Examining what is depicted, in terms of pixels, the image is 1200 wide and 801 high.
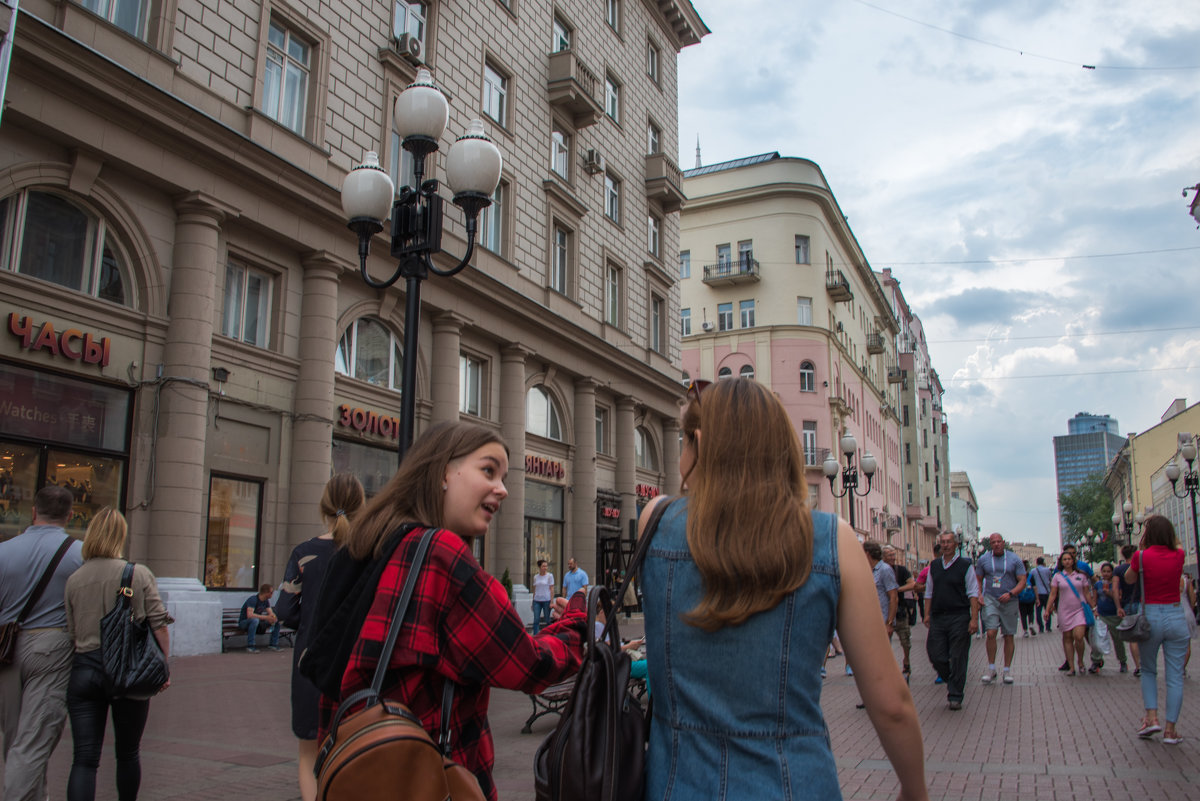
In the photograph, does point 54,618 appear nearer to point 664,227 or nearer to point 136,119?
point 136,119

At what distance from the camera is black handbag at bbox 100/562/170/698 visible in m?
4.97

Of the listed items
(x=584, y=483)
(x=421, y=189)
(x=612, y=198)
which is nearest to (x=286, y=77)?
(x=421, y=189)

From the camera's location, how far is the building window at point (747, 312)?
52.3 metres

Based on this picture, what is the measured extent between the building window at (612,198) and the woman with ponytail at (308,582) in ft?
88.3

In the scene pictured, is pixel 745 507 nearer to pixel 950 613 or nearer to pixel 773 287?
pixel 950 613

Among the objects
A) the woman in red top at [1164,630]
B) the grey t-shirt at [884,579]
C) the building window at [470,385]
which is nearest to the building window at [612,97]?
the building window at [470,385]

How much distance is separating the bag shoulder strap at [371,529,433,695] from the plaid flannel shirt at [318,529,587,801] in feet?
0.06

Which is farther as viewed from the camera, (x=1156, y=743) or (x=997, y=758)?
(x=1156, y=743)

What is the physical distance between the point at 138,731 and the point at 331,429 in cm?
1360

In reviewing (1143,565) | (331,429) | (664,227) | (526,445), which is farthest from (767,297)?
(1143,565)

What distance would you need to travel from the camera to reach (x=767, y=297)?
51.8m

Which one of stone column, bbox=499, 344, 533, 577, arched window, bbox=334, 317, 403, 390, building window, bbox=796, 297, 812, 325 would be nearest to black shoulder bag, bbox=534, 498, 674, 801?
arched window, bbox=334, 317, 403, 390

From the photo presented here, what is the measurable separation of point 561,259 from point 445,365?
7.63 meters

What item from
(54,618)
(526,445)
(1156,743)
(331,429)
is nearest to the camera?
(54,618)
